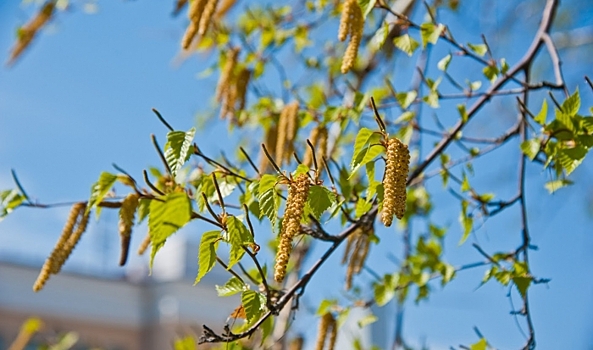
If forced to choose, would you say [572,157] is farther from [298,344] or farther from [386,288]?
[298,344]

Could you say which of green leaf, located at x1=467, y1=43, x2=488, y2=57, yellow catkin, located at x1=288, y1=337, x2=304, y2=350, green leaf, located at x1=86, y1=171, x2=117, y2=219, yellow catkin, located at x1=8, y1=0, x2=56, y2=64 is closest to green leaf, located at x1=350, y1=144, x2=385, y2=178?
green leaf, located at x1=86, y1=171, x2=117, y2=219

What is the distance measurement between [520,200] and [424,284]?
1.22 feet

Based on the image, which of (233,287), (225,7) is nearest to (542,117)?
(233,287)

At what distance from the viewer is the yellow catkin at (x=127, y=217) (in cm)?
128

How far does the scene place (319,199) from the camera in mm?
1065

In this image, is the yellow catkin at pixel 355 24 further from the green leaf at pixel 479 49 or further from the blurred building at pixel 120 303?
the blurred building at pixel 120 303

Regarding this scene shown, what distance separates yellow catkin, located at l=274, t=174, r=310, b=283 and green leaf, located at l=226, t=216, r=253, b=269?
77 millimetres

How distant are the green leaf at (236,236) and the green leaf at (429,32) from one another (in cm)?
70

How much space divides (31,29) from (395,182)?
1950 millimetres

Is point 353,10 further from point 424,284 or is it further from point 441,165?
point 424,284

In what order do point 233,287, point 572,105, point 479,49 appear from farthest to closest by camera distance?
point 479,49, point 572,105, point 233,287

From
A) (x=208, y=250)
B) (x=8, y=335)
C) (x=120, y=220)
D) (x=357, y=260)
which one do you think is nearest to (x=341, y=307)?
(x=357, y=260)

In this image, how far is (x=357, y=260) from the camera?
5.24 ft

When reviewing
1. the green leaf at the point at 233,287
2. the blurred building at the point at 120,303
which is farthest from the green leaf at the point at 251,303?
the blurred building at the point at 120,303
